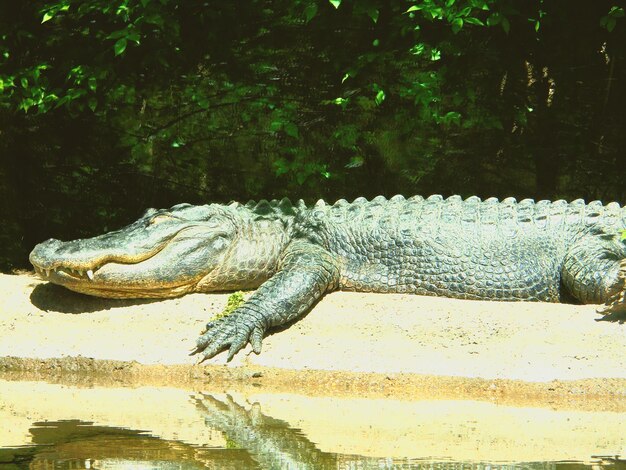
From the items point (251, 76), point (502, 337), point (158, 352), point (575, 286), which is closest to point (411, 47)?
point (251, 76)

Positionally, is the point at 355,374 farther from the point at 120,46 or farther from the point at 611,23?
the point at 611,23

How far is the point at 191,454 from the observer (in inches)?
169

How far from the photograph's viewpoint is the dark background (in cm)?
902

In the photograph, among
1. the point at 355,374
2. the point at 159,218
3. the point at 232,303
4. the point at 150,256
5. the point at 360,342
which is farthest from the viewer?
the point at 159,218

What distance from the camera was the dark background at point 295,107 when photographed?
902 cm

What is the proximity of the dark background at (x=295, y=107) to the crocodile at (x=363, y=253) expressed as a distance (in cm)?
141

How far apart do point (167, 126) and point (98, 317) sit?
9.43ft

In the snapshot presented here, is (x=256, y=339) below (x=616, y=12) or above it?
below

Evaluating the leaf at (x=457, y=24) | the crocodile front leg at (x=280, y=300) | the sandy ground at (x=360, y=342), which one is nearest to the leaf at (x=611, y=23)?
the leaf at (x=457, y=24)

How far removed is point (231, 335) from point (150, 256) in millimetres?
1372

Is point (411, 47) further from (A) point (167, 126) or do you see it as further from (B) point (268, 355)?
(B) point (268, 355)

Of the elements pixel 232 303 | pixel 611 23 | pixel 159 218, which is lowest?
pixel 232 303

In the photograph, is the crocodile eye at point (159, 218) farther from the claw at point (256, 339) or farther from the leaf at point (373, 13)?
the leaf at point (373, 13)

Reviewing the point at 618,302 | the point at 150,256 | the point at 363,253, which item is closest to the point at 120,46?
the point at 150,256
